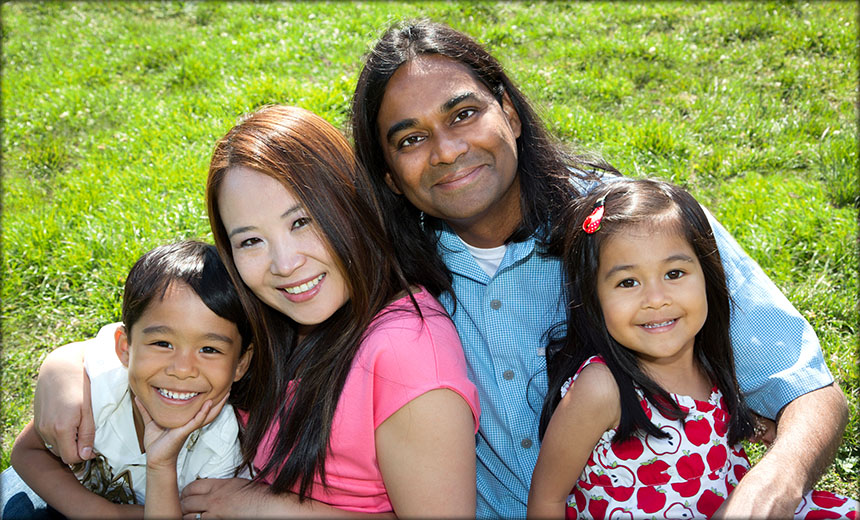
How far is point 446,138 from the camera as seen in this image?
276cm

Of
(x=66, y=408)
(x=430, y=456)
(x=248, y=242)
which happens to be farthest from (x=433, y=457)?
(x=66, y=408)

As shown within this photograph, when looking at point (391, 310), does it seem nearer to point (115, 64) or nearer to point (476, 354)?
point (476, 354)

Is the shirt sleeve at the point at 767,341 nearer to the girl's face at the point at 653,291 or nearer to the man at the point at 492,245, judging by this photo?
the man at the point at 492,245

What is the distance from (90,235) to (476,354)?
279 centimetres

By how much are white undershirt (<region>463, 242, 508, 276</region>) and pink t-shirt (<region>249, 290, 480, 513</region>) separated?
0.56 metres

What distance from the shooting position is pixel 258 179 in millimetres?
2430

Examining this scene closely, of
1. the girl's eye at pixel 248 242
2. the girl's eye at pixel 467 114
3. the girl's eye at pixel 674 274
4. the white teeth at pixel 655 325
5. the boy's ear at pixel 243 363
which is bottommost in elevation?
the boy's ear at pixel 243 363

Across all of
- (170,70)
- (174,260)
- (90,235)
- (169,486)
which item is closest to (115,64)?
(170,70)

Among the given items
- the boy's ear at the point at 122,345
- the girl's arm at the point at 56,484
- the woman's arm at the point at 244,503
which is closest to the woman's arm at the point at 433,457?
the woman's arm at the point at 244,503

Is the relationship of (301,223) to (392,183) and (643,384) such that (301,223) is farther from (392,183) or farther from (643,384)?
(643,384)

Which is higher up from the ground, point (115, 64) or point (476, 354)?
point (115, 64)

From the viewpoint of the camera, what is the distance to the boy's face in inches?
103

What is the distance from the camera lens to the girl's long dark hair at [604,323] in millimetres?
2473

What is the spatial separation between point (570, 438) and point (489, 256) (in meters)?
0.88
